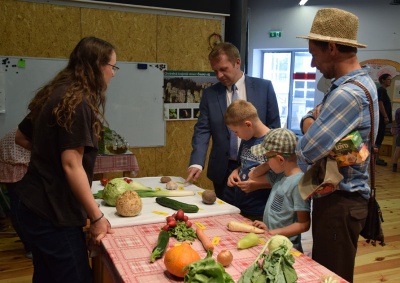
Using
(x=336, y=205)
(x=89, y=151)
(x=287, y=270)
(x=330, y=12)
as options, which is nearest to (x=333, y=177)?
(x=336, y=205)

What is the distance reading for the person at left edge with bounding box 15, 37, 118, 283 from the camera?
5.65 feet

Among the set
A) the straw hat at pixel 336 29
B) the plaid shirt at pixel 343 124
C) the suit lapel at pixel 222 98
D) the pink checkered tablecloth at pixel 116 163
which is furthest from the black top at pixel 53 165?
the pink checkered tablecloth at pixel 116 163

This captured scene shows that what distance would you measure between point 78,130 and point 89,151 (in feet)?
0.49

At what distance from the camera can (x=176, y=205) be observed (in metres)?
2.31

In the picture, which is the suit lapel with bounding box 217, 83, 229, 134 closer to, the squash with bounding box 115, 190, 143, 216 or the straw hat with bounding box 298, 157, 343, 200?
the squash with bounding box 115, 190, 143, 216

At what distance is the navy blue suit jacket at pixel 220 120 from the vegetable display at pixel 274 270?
4.77 ft

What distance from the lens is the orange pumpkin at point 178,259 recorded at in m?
1.48

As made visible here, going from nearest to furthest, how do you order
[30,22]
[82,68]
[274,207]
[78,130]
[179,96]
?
[78,130]
[82,68]
[274,207]
[30,22]
[179,96]

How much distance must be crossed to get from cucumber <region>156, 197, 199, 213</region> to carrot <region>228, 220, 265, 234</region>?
29 centimetres

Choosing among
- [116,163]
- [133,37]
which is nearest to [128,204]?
[116,163]

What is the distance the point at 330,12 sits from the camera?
6.24 feet

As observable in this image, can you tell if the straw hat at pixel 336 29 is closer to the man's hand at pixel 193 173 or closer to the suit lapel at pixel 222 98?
the suit lapel at pixel 222 98

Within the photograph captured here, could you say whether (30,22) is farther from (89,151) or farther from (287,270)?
(287,270)

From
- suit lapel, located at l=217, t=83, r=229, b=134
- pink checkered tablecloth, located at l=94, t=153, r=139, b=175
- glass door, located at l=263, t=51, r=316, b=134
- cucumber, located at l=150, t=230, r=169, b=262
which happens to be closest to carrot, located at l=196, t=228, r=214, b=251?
cucumber, located at l=150, t=230, r=169, b=262
